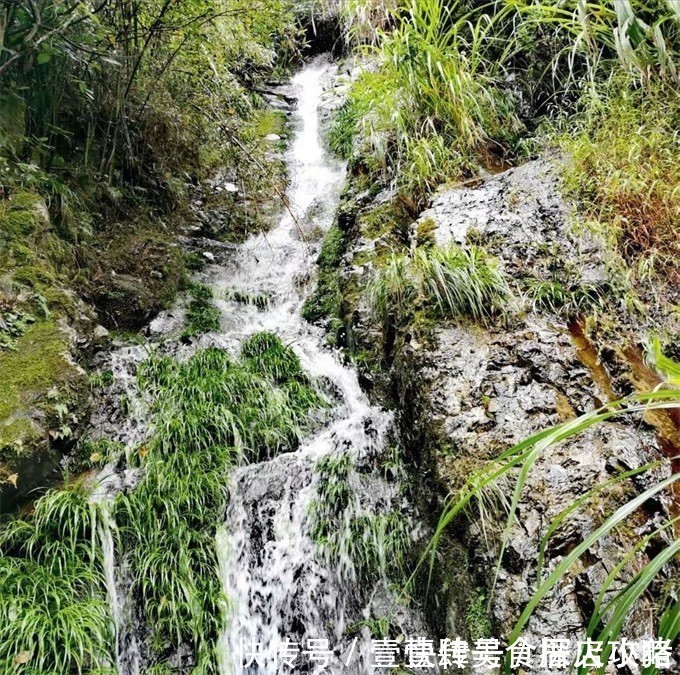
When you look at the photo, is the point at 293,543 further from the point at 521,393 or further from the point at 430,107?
the point at 430,107

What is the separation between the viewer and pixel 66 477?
2.88m

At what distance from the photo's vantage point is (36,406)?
2.91 metres

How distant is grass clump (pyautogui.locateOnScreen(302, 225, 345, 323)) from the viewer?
4.57m

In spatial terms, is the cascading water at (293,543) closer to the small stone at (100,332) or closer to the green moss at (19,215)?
the small stone at (100,332)

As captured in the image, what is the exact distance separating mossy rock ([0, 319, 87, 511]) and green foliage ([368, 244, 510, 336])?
2.25m

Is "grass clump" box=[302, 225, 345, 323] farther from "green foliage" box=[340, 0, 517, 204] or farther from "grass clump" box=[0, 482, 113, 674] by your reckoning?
"grass clump" box=[0, 482, 113, 674]

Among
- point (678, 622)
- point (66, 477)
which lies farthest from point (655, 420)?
point (66, 477)

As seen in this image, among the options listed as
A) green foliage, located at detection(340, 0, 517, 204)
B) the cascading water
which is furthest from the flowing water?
green foliage, located at detection(340, 0, 517, 204)

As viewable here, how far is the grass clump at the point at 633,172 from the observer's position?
3.29 meters

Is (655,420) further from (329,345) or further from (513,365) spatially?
(329,345)

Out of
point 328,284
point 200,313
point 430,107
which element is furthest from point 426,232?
point 200,313

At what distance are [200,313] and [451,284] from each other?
7.86 feet

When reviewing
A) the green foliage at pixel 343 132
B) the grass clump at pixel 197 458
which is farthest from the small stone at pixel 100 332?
the green foliage at pixel 343 132

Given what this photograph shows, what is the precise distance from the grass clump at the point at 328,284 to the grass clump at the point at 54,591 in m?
2.47
